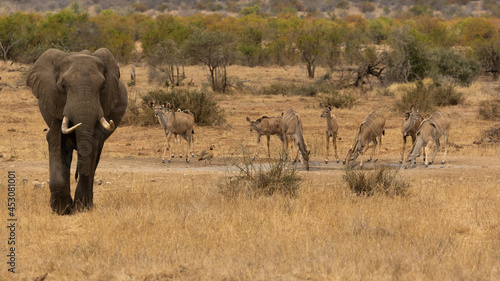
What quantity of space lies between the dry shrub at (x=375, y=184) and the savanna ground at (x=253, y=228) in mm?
179

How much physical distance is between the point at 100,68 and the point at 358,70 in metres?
24.1

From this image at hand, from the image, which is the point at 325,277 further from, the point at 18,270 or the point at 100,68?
the point at 100,68

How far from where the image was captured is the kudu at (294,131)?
12891 mm

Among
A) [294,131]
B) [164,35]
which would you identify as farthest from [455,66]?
[294,131]

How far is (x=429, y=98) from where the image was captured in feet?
76.6

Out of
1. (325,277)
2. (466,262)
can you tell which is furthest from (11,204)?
(466,262)

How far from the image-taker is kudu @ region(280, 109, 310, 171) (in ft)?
42.3

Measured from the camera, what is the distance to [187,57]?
31234 millimetres

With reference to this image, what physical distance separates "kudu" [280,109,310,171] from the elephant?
5.35 meters

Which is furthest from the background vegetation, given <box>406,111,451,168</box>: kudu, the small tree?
<box>406,111,451,168</box>: kudu

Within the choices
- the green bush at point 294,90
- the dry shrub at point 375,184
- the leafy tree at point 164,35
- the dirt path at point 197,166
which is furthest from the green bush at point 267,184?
the leafy tree at point 164,35

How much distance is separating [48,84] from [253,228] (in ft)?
10.2

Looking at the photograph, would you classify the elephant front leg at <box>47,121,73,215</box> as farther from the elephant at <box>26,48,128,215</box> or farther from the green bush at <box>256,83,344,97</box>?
the green bush at <box>256,83,344,97</box>

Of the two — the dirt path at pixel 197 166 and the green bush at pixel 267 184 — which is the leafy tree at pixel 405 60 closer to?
the dirt path at pixel 197 166
